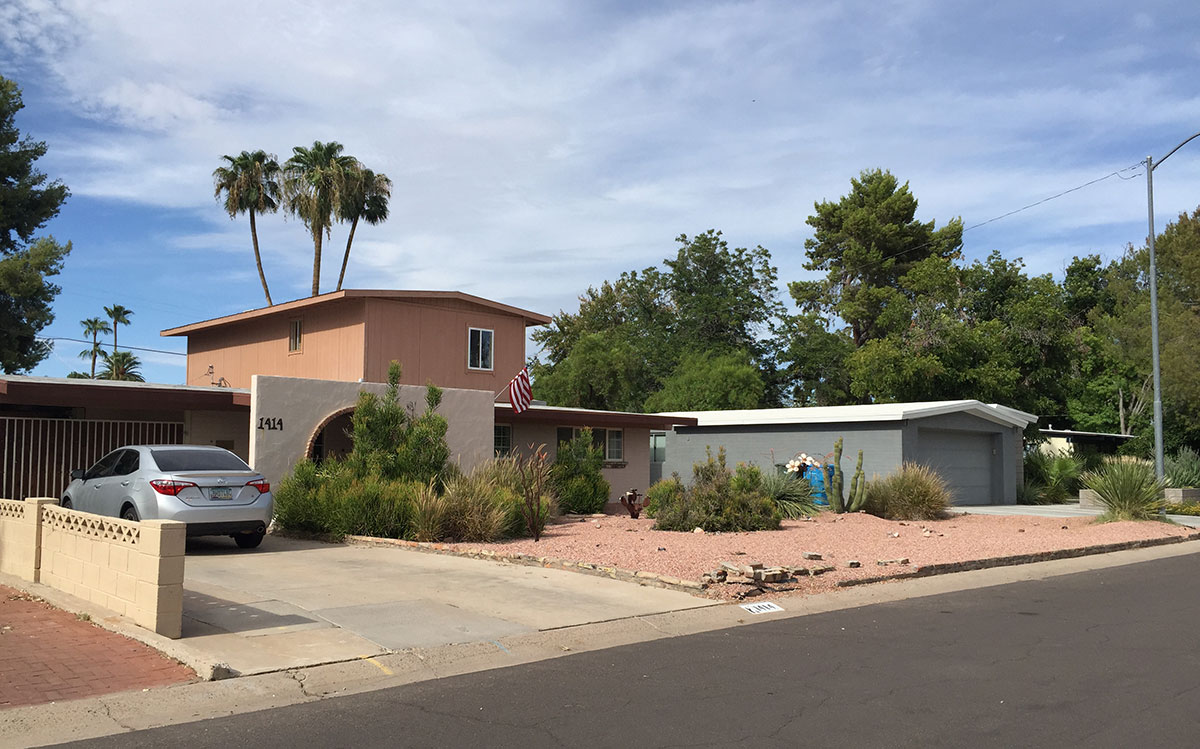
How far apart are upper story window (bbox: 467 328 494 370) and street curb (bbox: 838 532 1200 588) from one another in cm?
1555

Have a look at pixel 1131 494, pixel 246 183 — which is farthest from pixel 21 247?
pixel 1131 494

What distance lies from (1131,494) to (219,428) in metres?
19.5

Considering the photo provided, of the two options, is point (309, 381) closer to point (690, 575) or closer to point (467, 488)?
point (467, 488)

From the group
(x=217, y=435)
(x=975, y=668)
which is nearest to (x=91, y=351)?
(x=217, y=435)

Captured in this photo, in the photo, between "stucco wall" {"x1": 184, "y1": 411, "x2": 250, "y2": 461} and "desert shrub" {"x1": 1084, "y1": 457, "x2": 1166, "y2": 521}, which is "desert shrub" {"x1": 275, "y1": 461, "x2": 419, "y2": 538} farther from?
"desert shrub" {"x1": 1084, "y1": 457, "x2": 1166, "y2": 521}

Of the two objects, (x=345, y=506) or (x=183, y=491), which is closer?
(x=183, y=491)

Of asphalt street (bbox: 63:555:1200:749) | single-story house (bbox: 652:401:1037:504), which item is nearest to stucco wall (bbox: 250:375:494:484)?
asphalt street (bbox: 63:555:1200:749)

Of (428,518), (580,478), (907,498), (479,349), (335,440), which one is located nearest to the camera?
(428,518)

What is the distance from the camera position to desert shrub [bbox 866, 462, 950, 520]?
862 inches

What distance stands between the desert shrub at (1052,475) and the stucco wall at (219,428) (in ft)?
79.4

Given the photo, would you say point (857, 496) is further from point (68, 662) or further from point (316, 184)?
point (316, 184)

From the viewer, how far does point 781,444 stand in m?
30.0

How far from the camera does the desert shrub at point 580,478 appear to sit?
70.7 ft

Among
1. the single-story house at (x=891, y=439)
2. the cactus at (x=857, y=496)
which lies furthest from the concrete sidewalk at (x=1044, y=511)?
the cactus at (x=857, y=496)
